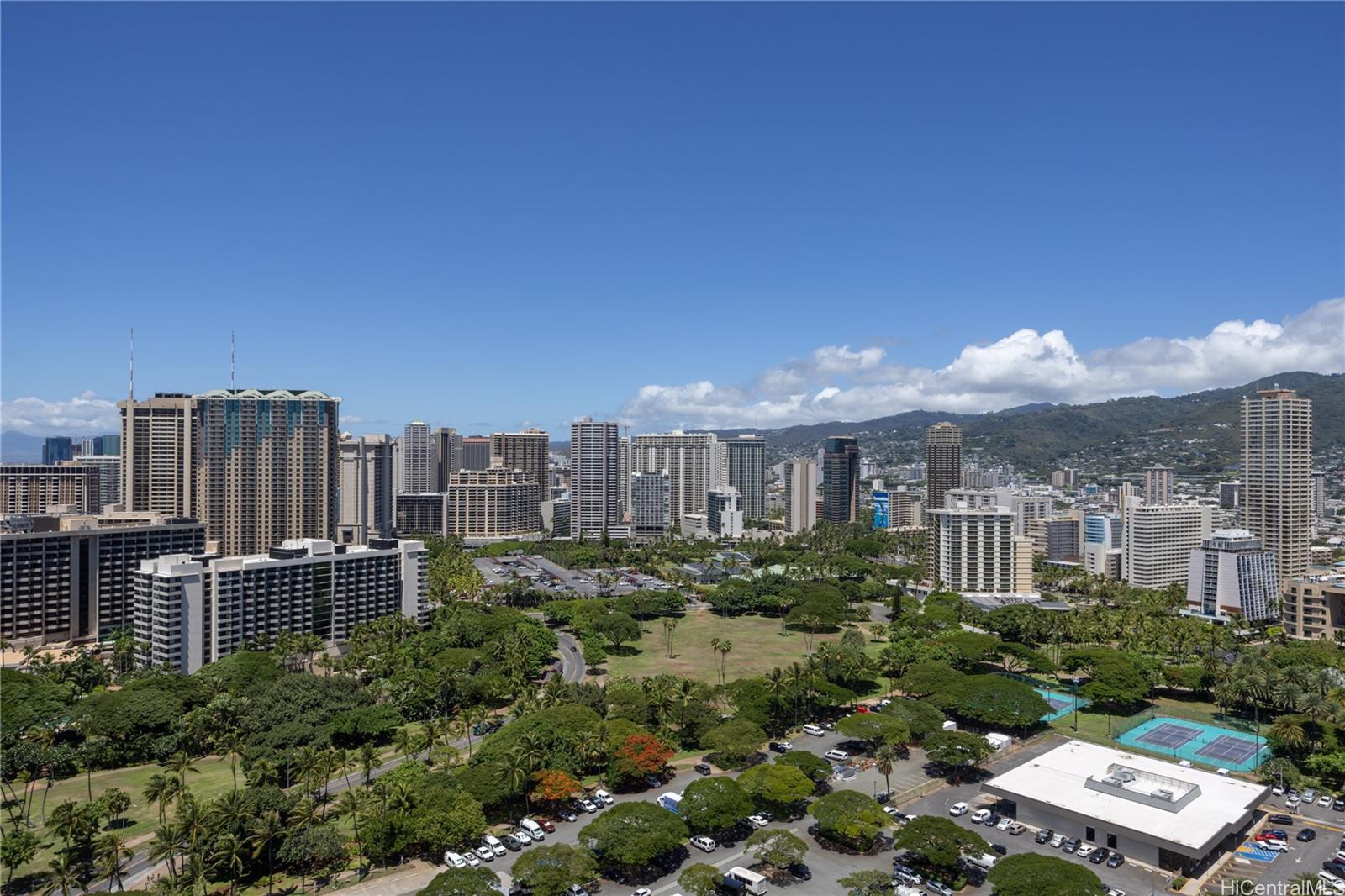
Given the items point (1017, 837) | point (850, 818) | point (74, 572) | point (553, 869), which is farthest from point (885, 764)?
point (74, 572)

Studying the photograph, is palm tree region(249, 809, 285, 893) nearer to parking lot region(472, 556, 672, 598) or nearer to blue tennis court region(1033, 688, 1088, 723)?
blue tennis court region(1033, 688, 1088, 723)

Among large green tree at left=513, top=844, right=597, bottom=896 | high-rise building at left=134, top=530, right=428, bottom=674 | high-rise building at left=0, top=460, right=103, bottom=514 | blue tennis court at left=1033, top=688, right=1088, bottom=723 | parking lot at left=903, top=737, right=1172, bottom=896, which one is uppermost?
high-rise building at left=0, top=460, right=103, bottom=514

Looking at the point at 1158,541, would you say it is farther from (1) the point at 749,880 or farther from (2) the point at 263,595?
(2) the point at 263,595

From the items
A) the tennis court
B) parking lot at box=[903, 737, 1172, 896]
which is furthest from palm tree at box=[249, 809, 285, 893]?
the tennis court

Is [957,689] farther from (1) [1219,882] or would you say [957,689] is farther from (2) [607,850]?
(2) [607,850]

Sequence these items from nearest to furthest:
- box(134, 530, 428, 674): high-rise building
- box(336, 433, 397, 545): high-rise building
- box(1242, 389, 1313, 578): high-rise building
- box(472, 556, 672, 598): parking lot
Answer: box(134, 530, 428, 674): high-rise building, box(1242, 389, 1313, 578): high-rise building, box(472, 556, 672, 598): parking lot, box(336, 433, 397, 545): high-rise building

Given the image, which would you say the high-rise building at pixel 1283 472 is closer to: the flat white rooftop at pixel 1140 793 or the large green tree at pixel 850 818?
the flat white rooftop at pixel 1140 793

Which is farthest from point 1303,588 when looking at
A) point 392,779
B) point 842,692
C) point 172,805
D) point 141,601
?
point 141,601
